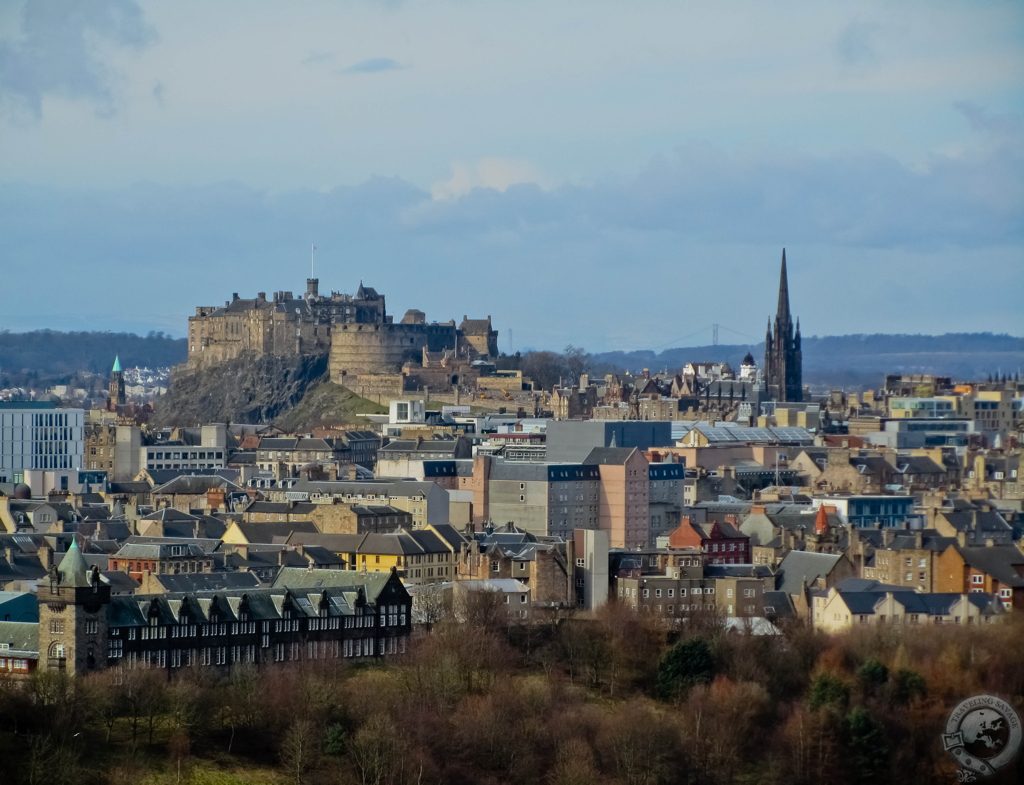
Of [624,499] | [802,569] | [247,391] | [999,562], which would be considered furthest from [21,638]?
[247,391]

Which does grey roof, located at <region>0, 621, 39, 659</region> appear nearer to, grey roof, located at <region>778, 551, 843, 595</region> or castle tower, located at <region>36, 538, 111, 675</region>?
castle tower, located at <region>36, 538, 111, 675</region>

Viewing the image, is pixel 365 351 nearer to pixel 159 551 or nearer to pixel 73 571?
pixel 159 551

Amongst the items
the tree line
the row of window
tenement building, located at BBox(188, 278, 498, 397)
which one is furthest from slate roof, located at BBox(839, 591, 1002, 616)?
tenement building, located at BBox(188, 278, 498, 397)

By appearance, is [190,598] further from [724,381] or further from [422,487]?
[724,381]

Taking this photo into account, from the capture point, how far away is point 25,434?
414ft

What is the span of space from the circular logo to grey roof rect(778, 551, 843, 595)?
568 inches

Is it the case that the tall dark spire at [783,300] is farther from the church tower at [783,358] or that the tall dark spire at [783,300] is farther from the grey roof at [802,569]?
the grey roof at [802,569]

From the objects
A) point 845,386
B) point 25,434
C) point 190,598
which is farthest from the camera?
point 845,386

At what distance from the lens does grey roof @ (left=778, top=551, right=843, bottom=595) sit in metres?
71.6

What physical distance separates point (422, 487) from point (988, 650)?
→ 31.3 metres

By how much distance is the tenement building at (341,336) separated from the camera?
494 feet

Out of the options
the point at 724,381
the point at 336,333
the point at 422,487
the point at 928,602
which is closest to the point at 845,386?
the point at 724,381

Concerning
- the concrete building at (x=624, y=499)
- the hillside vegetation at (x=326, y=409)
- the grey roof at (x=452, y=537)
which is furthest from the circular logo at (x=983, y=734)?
the hillside vegetation at (x=326, y=409)

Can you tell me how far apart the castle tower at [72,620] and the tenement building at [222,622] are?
0.02 meters
